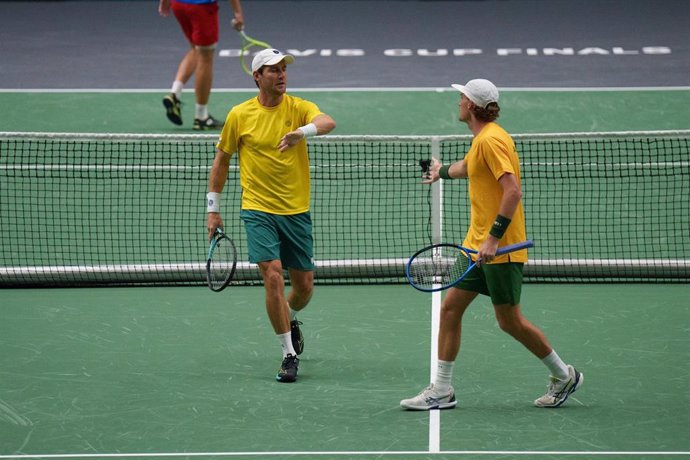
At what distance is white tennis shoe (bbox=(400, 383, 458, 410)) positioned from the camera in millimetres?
7691

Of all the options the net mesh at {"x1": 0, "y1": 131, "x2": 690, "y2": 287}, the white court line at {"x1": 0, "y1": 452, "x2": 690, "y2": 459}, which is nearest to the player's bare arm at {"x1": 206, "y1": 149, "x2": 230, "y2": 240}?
the white court line at {"x1": 0, "y1": 452, "x2": 690, "y2": 459}

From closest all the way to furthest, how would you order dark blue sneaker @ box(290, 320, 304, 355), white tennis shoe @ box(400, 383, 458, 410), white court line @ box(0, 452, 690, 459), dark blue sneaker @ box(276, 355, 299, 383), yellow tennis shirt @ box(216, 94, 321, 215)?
white court line @ box(0, 452, 690, 459) → white tennis shoe @ box(400, 383, 458, 410) → dark blue sneaker @ box(276, 355, 299, 383) → yellow tennis shirt @ box(216, 94, 321, 215) → dark blue sneaker @ box(290, 320, 304, 355)

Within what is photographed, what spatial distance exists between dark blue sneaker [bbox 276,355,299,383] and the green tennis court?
0.07 m

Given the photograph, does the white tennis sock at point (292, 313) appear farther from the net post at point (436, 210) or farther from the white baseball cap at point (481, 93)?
the white baseball cap at point (481, 93)

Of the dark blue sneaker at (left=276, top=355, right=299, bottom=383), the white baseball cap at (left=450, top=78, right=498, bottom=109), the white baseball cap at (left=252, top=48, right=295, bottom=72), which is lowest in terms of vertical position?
the dark blue sneaker at (left=276, top=355, right=299, bottom=383)

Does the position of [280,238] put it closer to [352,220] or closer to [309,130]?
[309,130]

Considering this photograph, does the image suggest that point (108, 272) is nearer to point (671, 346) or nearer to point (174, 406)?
point (174, 406)

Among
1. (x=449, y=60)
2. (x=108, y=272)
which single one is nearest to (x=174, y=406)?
(x=108, y=272)

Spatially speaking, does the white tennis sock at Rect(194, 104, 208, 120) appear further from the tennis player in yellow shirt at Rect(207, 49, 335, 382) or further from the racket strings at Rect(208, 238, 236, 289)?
the tennis player in yellow shirt at Rect(207, 49, 335, 382)

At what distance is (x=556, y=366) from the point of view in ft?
25.1

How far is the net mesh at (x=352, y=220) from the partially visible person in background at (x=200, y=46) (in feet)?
3.25

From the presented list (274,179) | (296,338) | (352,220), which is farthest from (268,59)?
(352,220)

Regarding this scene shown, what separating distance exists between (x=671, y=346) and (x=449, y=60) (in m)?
10.0

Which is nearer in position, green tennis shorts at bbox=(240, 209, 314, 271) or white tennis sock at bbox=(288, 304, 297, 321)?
green tennis shorts at bbox=(240, 209, 314, 271)
